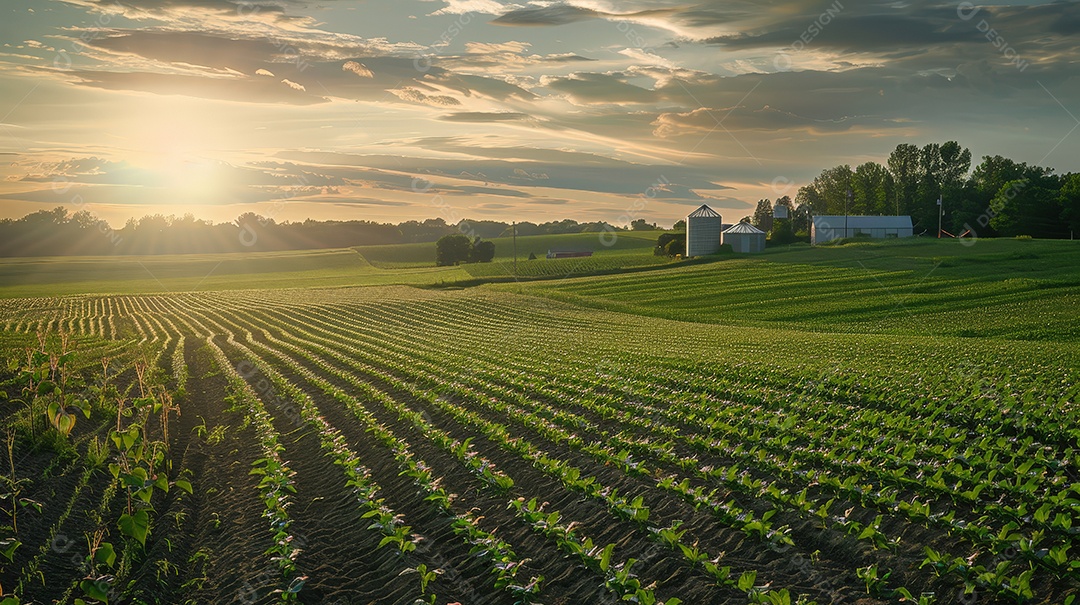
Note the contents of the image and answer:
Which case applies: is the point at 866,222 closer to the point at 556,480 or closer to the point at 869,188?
the point at 869,188

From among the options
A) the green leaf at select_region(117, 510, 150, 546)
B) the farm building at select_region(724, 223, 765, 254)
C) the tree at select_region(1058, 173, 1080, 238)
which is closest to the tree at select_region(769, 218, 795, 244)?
the farm building at select_region(724, 223, 765, 254)

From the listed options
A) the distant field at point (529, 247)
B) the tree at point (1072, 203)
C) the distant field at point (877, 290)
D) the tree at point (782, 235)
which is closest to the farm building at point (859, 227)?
the tree at point (782, 235)

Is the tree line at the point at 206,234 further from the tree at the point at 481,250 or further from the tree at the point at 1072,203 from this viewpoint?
the tree at the point at 1072,203

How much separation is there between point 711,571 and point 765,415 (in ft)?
28.4

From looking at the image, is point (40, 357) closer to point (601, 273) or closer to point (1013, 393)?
point (1013, 393)

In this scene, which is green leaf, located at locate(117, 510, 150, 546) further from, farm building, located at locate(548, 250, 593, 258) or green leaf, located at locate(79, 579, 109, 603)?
farm building, located at locate(548, 250, 593, 258)

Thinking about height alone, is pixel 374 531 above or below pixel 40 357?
below

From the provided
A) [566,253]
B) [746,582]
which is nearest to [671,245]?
[566,253]

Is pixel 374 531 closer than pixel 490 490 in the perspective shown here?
Yes

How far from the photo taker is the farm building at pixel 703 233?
9931 cm

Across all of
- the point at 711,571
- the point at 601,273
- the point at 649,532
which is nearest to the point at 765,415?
the point at 649,532

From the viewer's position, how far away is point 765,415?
656 inches

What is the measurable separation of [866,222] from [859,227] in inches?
68.8

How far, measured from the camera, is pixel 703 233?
99938mm
